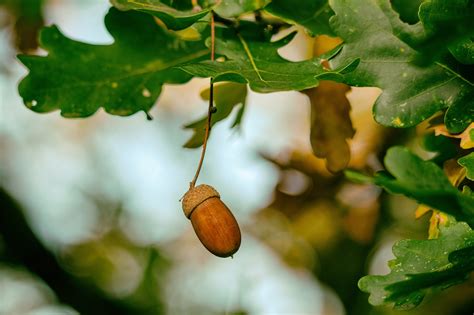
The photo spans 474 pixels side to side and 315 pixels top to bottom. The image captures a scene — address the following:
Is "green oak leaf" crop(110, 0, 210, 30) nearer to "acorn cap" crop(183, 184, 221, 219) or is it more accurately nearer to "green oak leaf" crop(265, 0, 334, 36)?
"green oak leaf" crop(265, 0, 334, 36)

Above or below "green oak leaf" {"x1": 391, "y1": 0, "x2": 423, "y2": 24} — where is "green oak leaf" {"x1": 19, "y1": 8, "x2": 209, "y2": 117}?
below

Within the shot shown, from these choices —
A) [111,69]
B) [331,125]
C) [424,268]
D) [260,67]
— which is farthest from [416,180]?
[111,69]

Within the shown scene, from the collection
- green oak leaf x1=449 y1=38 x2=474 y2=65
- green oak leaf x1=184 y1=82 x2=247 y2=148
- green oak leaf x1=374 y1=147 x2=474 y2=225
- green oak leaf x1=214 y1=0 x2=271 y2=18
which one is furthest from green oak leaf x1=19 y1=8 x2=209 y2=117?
green oak leaf x1=374 y1=147 x2=474 y2=225

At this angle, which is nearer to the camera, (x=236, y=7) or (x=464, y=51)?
(x=464, y=51)

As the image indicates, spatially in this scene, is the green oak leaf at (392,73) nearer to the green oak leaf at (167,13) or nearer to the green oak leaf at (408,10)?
the green oak leaf at (408,10)

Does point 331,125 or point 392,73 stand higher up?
point 392,73

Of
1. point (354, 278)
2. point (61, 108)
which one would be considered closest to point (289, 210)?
point (354, 278)

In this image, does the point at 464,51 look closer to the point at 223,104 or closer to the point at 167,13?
the point at 167,13

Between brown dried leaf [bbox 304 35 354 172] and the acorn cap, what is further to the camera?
brown dried leaf [bbox 304 35 354 172]

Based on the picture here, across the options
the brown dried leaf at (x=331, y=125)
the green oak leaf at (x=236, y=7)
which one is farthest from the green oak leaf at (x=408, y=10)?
the brown dried leaf at (x=331, y=125)
